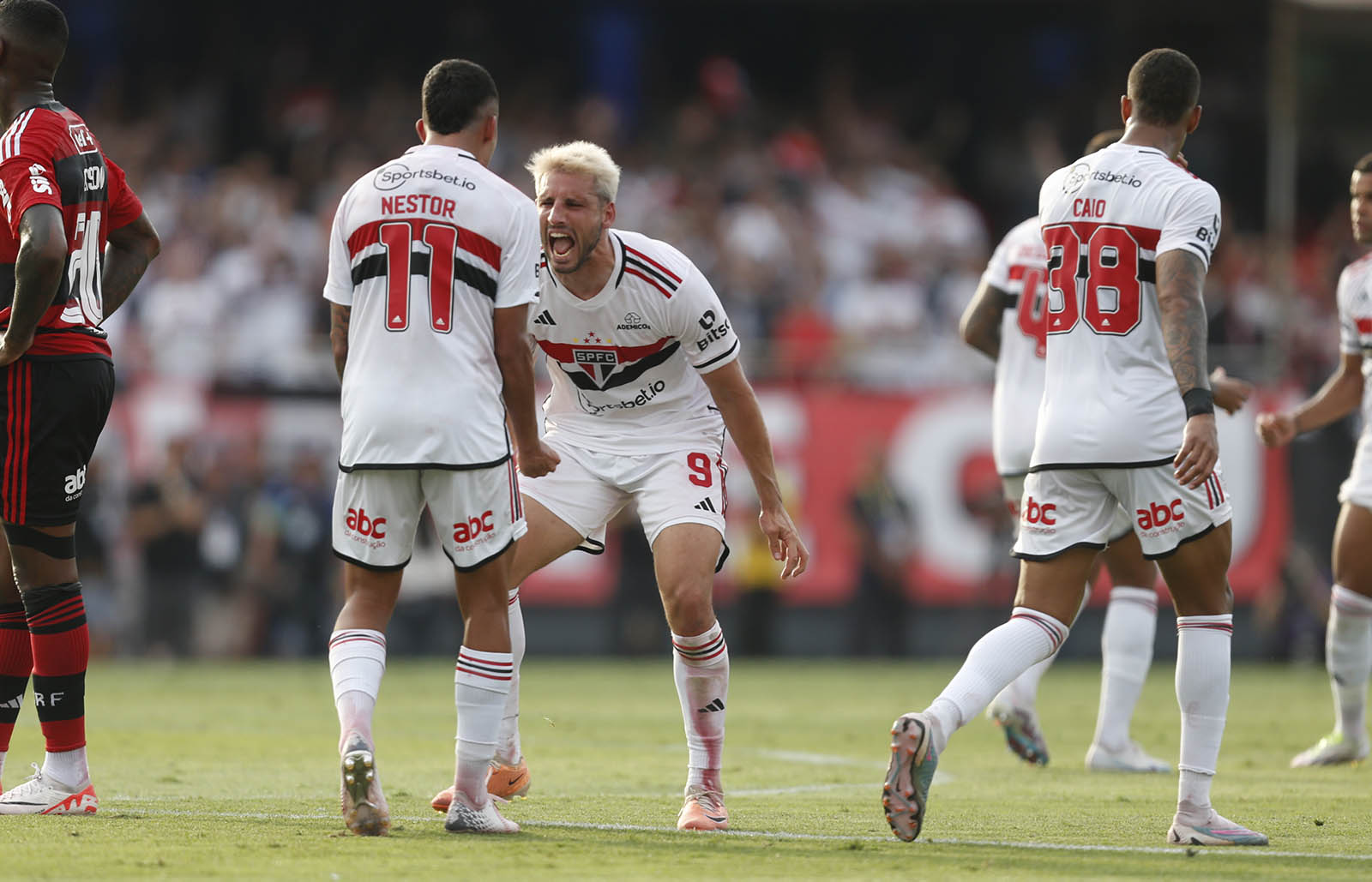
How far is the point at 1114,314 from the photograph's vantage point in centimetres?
662

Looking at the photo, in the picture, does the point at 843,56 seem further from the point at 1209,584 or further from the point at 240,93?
the point at 1209,584

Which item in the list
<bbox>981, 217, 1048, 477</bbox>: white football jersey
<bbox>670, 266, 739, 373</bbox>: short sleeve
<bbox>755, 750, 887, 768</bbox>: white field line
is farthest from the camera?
<bbox>981, 217, 1048, 477</bbox>: white football jersey

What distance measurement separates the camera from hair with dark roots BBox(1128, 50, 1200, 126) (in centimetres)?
666

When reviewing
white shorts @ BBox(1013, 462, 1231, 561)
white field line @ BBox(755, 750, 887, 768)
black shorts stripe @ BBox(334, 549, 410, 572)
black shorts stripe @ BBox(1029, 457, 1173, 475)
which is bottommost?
white field line @ BBox(755, 750, 887, 768)

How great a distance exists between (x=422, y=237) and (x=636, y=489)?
1594mm

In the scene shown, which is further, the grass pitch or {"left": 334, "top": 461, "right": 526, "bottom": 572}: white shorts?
{"left": 334, "top": 461, "right": 526, "bottom": 572}: white shorts

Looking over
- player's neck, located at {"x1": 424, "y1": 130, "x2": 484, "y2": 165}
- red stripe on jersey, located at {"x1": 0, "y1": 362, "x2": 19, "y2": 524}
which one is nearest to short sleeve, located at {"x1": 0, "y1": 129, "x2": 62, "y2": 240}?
red stripe on jersey, located at {"x1": 0, "y1": 362, "x2": 19, "y2": 524}

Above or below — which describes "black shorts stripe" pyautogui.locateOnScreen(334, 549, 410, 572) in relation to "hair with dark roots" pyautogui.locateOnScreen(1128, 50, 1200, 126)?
below

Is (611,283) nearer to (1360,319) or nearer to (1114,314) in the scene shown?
(1114,314)

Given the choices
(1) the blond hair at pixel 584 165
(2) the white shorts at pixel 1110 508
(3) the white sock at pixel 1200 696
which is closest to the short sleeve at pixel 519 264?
(1) the blond hair at pixel 584 165

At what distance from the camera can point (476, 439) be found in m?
6.30

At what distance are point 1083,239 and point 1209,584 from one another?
1.28m

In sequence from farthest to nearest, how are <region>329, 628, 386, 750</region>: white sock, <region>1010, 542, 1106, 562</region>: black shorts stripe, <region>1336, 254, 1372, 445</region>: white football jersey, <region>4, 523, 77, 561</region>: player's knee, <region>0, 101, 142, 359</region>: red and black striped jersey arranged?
<region>1336, 254, 1372, 445</region>: white football jersey → <region>4, 523, 77, 561</region>: player's knee → <region>0, 101, 142, 359</region>: red and black striped jersey → <region>1010, 542, 1106, 562</region>: black shorts stripe → <region>329, 628, 386, 750</region>: white sock

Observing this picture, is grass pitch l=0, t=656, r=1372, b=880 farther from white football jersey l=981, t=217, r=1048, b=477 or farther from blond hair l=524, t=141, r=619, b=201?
blond hair l=524, t=141, r=619, b=201
